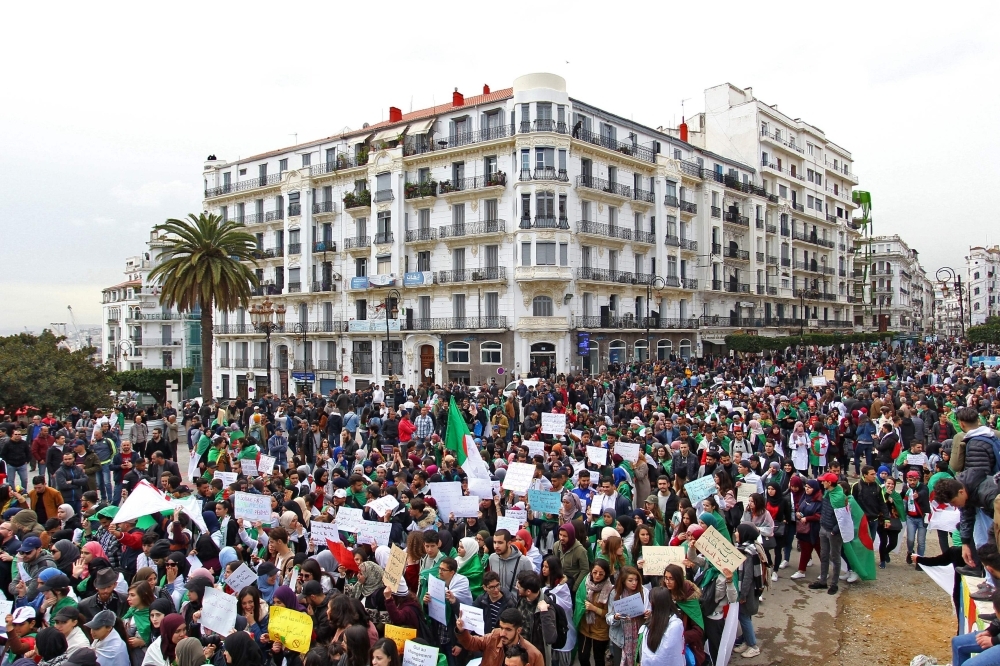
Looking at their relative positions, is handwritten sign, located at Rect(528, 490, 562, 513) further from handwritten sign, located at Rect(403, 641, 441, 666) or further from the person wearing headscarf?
handwritten sign, located at Rect(403, 641, 441, 666)

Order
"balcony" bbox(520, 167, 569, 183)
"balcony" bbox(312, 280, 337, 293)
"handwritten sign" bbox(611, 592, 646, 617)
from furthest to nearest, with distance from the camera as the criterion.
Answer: "balcony" bbox(312, 280, 337, 293) < "balcony" bbox(520, 167, 569, 183) < "handwritten sign" bbox(611, 592, 646, 617)

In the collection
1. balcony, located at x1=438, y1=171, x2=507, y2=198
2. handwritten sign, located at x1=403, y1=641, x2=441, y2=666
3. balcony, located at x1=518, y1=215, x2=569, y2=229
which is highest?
balcony, located at x1=438, y1=171, x2=507, y2=198

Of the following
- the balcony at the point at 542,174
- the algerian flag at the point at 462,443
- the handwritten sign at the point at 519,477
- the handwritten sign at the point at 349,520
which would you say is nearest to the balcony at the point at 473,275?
the balcony at the point at 542,174

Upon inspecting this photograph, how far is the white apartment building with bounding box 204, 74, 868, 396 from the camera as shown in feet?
130

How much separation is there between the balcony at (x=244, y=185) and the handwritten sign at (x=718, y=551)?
4978 centimetres

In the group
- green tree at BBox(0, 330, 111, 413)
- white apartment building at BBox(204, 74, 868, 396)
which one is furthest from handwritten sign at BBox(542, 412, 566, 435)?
white apartment building at BBox(204, 74, 868, 396)

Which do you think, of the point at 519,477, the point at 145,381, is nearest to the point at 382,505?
the point at 519,477

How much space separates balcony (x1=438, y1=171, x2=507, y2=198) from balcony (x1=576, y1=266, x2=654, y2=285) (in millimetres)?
7488

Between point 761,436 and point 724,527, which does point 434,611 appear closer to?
point 724,527

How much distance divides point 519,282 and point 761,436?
26.5 meters

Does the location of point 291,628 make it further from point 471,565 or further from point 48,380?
point 48,380

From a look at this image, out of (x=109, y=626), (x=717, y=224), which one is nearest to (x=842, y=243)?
(x=717, y=224)

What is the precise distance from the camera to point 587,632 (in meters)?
6.96

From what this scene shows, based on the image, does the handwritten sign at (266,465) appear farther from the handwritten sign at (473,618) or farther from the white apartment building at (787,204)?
the white apartment building at (787,204)
